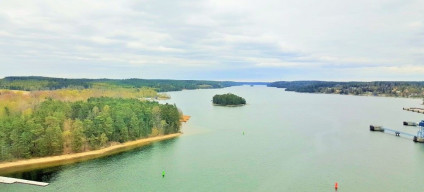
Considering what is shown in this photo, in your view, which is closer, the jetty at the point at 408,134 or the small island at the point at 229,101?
the jetty at the point at 408,134

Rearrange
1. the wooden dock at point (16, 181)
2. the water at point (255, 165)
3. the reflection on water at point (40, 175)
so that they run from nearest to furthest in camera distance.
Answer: the wooden dock at point (16, 181), the water at point (255, 165), the reflection on water at point (40, 175)

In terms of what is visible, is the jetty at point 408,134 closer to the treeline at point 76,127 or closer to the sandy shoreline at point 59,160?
the treeline at point 76,127

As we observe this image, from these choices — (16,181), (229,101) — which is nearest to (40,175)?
(16,181)

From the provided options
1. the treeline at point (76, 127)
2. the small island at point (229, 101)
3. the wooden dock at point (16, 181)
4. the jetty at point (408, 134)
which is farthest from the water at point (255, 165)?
the small island at point (229, 101)

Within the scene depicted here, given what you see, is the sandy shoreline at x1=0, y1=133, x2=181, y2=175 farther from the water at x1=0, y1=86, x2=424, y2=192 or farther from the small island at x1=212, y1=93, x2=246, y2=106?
→ the small island at x1=212, y1=93, x2=246, y2=106

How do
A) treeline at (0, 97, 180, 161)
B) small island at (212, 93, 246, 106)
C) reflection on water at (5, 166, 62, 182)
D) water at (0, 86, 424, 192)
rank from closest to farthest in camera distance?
water at (0, 86, 424, 192) → reflection on water at (5, 166, 62, 182) → treeline at (0, 97, 180, 161) → small island at (212, 93, 246, 106)

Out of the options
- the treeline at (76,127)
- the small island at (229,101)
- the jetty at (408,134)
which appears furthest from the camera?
the small island at (229,101)

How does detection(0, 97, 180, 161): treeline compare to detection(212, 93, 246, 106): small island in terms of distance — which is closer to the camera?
detection(0, 97, 180, 161): treeline

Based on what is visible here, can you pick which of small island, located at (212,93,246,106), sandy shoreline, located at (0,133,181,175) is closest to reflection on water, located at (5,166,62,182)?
sandy shoreline, located at (0,133,181,175)

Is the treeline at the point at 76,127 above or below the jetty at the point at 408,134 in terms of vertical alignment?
above
